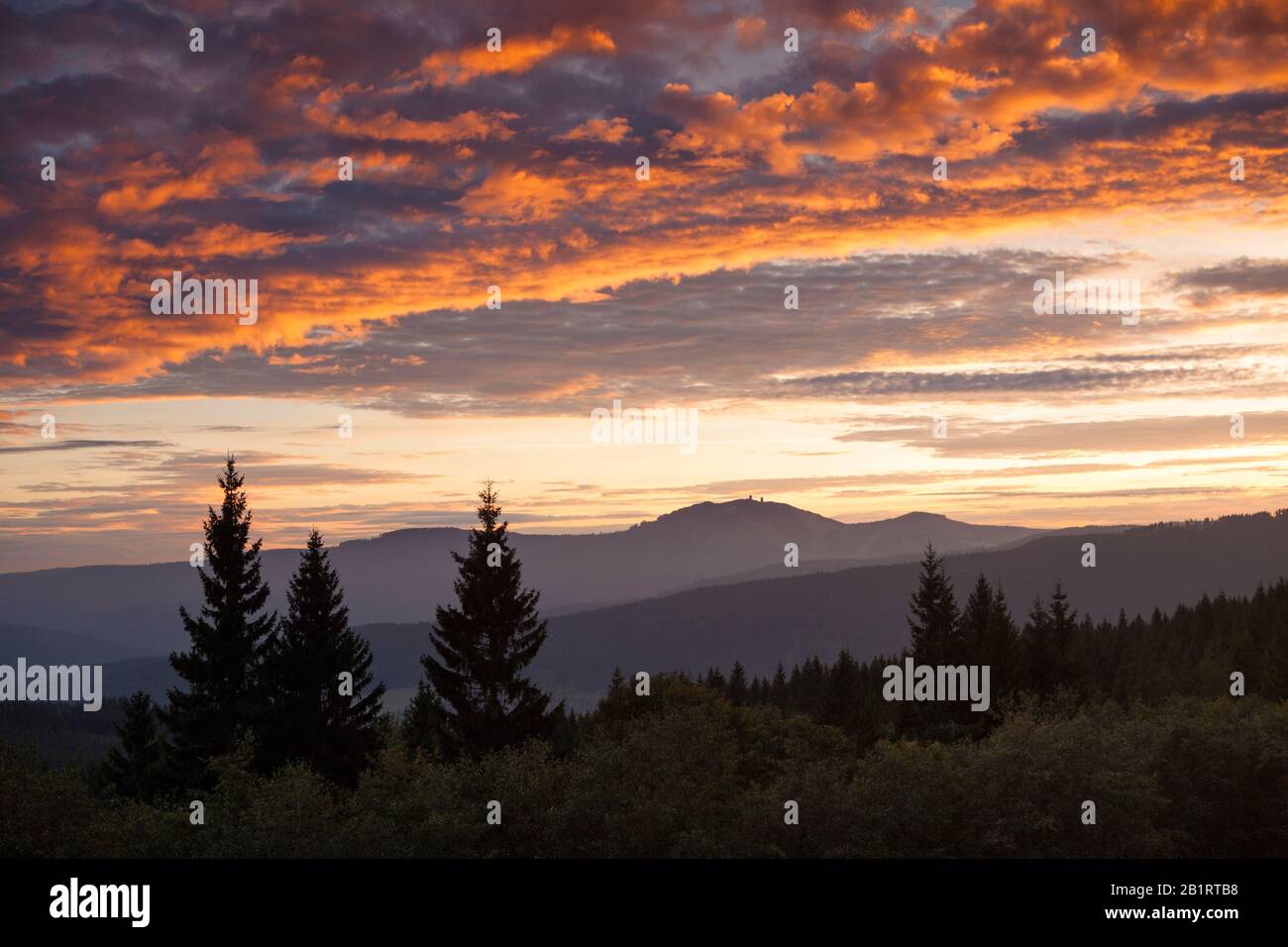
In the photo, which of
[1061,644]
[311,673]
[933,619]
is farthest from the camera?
[933,619]

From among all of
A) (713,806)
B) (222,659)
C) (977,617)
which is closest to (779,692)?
(977,617)

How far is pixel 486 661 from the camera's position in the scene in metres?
46.4

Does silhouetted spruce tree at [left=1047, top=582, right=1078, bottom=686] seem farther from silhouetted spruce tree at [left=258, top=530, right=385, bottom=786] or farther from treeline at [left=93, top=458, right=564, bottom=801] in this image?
silhouetted spruce tree at [left=258, top=530, right=385, bottom=786]

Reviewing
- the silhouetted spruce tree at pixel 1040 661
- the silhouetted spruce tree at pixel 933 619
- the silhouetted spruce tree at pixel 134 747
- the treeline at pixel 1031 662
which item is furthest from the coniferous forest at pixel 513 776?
the silhouetted spruce tree at pixel 933 619

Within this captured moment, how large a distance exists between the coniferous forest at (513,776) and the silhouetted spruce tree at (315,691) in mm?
93

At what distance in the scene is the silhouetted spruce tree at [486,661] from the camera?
45875mm

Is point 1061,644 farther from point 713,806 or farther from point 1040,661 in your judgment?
point 713,806

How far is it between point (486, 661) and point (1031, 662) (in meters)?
42.5

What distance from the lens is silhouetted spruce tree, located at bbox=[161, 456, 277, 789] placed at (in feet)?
141

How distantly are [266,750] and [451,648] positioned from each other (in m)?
8.63

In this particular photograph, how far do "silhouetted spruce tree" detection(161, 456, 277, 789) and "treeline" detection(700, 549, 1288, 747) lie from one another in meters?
39.1
